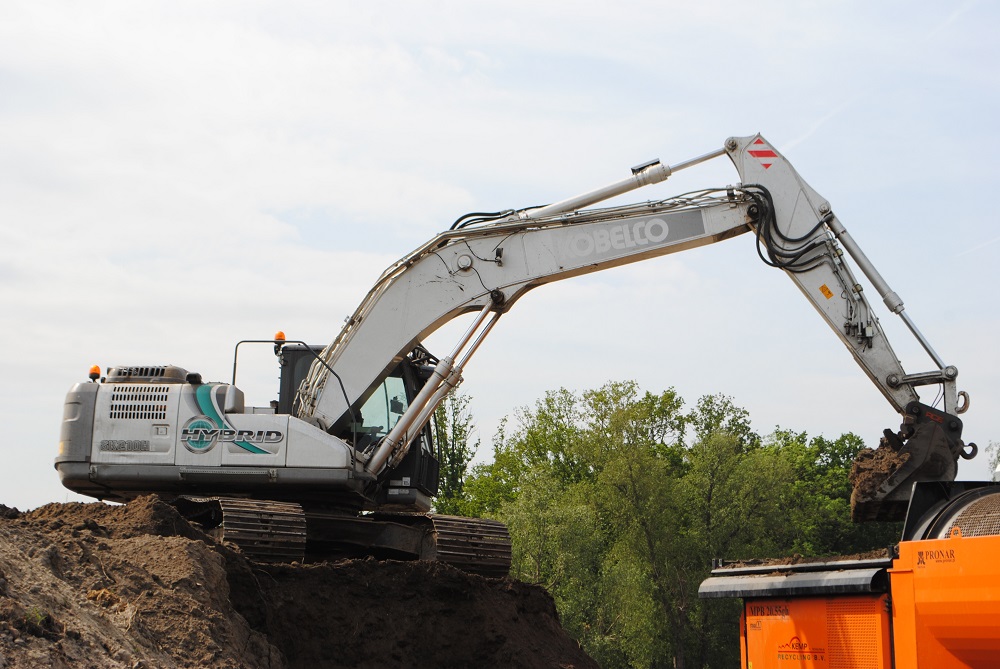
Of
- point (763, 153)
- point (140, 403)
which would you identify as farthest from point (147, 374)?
point (763, 153)

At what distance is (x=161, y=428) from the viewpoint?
420 inches

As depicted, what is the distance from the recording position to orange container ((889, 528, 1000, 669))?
6.58 m

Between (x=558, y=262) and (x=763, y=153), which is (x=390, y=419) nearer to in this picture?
(x=558, y=262)

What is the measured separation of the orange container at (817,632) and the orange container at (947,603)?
0.20 meters

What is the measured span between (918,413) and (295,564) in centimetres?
542

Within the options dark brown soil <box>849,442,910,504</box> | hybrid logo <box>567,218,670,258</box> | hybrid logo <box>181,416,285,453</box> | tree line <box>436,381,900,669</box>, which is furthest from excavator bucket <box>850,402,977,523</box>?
tree line <box>436,381,900,669</box>

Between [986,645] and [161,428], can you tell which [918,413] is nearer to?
[986,645]

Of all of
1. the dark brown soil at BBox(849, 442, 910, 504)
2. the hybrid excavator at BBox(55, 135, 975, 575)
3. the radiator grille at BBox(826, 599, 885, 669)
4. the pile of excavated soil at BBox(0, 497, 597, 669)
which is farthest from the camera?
the hybrid excavator at BBox(55, 135, 975, 575)

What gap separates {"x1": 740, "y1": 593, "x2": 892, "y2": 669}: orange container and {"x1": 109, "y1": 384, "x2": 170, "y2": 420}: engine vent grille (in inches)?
226

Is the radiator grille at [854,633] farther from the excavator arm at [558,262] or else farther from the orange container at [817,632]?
the excavator arm at [558,262]

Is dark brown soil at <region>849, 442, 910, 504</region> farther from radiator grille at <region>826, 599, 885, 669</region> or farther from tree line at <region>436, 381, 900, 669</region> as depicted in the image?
tree line at <region>436, 381, 900, 669</region>

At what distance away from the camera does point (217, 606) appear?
24.9ft

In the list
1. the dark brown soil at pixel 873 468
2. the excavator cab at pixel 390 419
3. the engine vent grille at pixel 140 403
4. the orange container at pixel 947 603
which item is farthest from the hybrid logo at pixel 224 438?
the orange container at pixel 947 603

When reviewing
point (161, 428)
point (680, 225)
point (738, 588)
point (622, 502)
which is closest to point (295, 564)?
point (161, 428)
